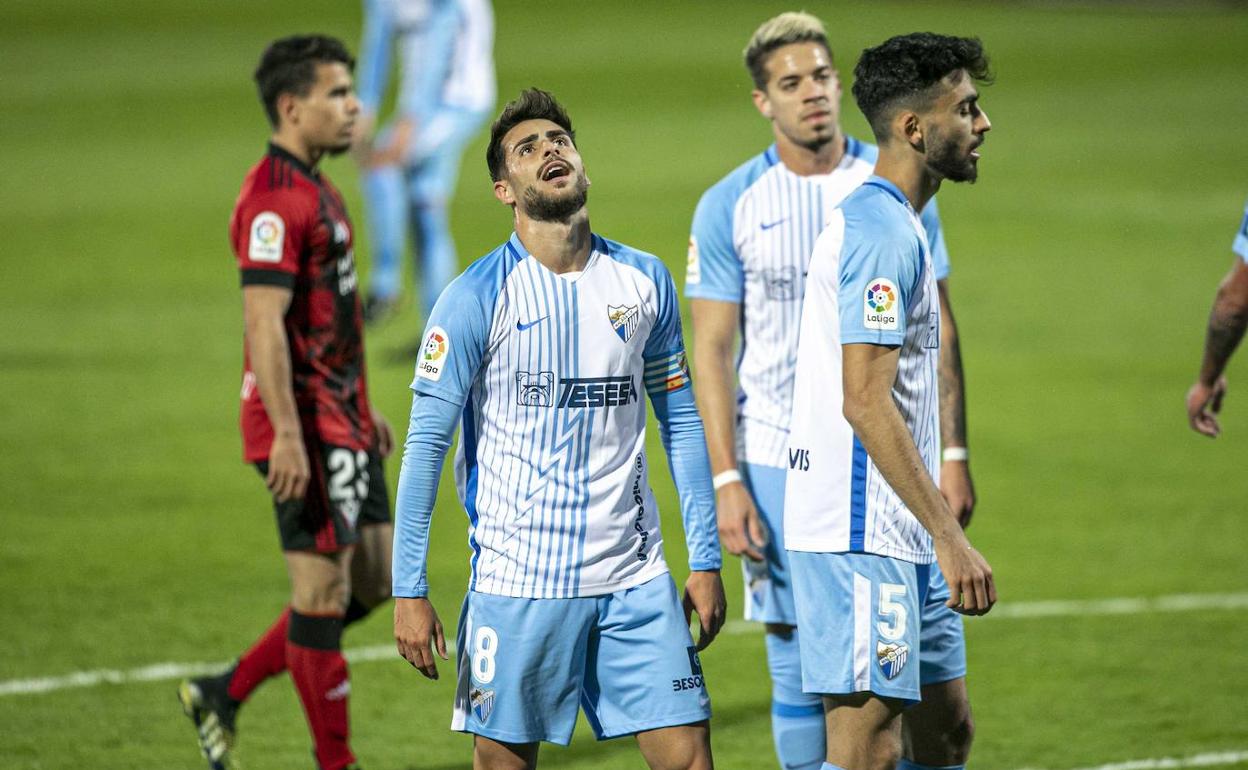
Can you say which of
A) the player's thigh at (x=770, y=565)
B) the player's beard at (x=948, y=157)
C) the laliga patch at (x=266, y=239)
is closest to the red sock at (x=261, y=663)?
the laliga patch at (x=266, y=239)

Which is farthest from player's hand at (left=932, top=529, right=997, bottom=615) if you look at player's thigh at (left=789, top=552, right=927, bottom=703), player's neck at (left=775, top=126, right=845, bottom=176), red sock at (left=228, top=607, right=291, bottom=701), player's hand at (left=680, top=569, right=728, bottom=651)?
red sock at (left=228, top=607, right=291, bottom=701)

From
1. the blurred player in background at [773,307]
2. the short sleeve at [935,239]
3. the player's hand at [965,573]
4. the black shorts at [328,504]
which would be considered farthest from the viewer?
the black shorts at [328,504]

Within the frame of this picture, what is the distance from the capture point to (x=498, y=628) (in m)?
4.48

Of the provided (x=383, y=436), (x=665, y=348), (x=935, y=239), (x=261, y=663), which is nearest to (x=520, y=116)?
(x=665, y=348)

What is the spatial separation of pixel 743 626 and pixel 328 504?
2652mm

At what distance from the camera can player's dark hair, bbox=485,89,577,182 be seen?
4520 mm

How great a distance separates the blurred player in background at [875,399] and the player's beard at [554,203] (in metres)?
0.63

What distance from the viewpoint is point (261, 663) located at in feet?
20.2

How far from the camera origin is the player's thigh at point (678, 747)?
4.48m

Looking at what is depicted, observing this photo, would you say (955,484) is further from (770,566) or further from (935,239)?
(935,239)

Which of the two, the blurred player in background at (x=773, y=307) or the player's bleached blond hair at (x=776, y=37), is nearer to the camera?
the blurred player in background at (x=773, y=307)

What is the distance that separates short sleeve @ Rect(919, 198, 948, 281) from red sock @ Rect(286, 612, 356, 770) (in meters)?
2.27

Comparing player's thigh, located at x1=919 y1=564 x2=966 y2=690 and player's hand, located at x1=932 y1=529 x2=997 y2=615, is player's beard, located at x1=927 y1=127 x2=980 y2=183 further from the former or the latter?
player's thigh, located at x1=919 y1=564 x2=966 y2=690

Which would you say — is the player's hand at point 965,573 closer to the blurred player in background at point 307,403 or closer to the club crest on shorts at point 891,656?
the club crest on shorts at point 891,656
